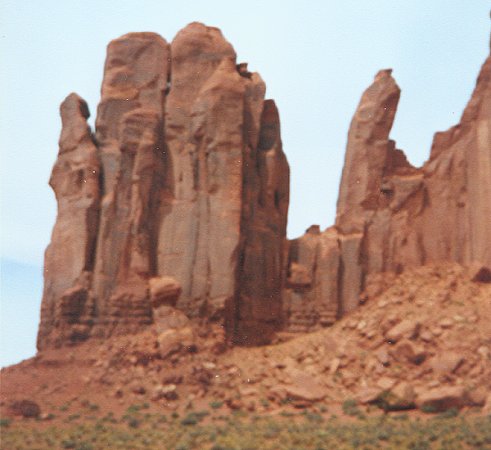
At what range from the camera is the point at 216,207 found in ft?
114

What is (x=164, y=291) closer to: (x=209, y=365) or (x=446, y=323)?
(x=209, y=365)

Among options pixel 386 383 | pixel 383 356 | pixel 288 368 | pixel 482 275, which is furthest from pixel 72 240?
pixel 482 275

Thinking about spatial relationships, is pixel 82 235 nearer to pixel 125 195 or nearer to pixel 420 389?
pixel 125 195

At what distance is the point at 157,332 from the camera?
3244 cm

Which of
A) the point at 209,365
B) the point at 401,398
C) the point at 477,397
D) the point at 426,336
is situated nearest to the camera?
the point at 477,397

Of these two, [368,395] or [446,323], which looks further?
[446,323]

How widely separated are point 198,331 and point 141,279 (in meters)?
3.11

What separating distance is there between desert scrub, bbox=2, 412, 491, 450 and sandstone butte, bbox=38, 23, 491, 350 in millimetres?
6641

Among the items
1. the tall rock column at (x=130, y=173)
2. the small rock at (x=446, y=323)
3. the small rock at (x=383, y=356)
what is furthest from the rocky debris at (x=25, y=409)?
the small rock at (x=446, y=323)

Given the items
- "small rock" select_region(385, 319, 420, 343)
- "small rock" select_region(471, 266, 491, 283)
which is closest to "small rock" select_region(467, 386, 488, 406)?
"small rock" select_region(385, 319, 420, 343)

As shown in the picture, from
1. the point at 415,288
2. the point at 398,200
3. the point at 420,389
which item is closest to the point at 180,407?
the point at 420,389

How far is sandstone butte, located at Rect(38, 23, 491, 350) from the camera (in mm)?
33781

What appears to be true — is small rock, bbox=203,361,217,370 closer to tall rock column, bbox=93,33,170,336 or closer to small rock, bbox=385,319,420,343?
tall rock column, bbox=93,33,170,336

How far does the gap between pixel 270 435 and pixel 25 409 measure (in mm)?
9017
